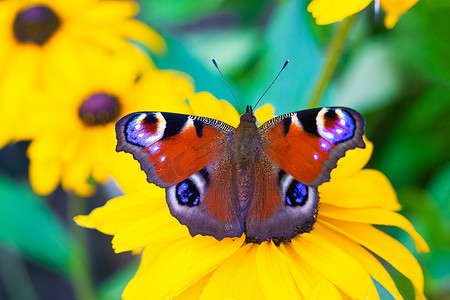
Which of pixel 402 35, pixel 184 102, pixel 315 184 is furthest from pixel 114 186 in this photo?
pixel 402 35

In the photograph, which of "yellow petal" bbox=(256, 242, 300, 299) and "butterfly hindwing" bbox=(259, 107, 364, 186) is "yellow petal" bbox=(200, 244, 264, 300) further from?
"butterfly hindwing" bbox=(259, 107, 364, 186)

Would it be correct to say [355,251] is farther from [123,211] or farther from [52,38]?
[52,38]

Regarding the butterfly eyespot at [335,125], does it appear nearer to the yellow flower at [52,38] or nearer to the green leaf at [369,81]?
the yellow flower at [52,38]

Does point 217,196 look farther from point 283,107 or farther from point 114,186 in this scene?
point 114,186

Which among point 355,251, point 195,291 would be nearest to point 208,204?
point 195,291

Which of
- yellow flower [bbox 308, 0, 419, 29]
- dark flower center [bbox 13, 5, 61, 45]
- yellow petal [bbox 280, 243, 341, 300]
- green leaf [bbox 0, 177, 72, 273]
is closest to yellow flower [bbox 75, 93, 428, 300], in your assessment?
yellow petal [bbox 280, 243, 341, 300]

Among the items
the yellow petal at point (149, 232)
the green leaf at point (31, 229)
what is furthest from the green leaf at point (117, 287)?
the yellow petal at point (149, 232)
